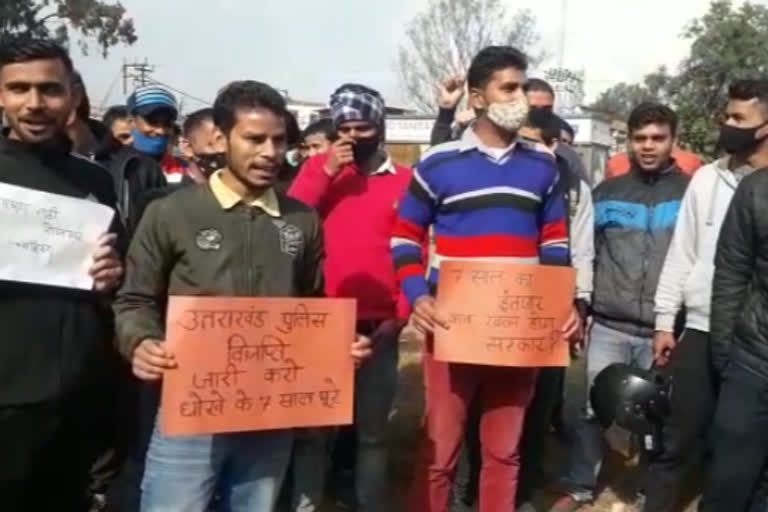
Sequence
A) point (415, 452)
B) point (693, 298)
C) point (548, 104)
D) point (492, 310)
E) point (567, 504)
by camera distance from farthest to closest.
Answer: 1. point (415, 452)
2. point (548, 104)
3. point (567, 504)
4. point (693, 298)
5. point (492, 310)

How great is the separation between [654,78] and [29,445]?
47.6m

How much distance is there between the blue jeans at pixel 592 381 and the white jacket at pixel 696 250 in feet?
1.22

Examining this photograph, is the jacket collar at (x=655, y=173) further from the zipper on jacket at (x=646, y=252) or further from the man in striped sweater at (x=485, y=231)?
the man in striped sweater at (x=485, y=231)

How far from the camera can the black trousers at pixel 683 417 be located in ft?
16.7

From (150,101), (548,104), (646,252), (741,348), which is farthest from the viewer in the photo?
(548,104)

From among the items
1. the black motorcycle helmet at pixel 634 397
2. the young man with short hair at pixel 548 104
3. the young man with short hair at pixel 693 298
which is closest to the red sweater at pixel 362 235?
the black motorcycle helmet at pixel 634 397

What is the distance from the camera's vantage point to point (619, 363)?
5.48 metres

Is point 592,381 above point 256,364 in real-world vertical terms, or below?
below

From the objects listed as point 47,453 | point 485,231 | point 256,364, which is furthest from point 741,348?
point 47,453

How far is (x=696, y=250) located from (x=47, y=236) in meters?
3.10

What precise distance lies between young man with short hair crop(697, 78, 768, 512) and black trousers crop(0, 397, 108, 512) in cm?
252

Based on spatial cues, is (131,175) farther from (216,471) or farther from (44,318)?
(216,471)

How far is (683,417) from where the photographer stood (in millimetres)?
5168

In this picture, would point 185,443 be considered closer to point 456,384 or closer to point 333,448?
point 456,384
